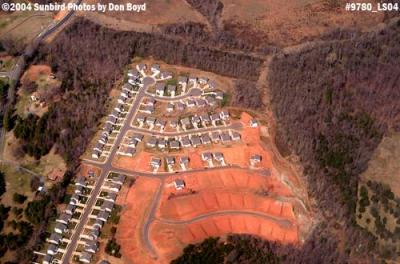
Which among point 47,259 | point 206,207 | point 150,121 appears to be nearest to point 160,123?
point 150,121

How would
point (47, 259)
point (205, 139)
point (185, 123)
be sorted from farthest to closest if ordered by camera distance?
point (185, 123) < point (205, 139) < point (47, 259)

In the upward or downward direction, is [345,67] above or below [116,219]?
above

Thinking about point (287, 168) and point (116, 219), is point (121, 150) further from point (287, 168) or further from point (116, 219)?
point (287, 168)

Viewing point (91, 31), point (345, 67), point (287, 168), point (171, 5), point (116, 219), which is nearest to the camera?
point (116, 219)

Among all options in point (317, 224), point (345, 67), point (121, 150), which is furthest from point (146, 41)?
point (317, 224)

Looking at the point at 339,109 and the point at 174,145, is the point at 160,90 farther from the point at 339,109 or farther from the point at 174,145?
the point at 339,109

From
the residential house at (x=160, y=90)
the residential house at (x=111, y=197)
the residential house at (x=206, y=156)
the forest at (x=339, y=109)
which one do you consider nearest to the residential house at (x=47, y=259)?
the residential house at (x=111, y=197)

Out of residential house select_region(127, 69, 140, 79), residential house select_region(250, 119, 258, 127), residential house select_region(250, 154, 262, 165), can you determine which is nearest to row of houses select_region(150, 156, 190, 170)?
residential house select_region(250, 154, 262, 165)
